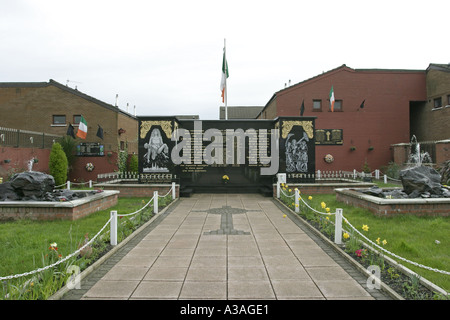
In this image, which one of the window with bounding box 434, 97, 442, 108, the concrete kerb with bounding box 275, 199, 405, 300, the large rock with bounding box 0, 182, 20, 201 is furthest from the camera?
the window with bounding box 434, 97, 442, 108

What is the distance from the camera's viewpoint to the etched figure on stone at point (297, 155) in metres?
16.4

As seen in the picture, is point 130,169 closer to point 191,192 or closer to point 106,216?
point 191,192

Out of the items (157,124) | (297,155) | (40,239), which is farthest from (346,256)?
(157,124)

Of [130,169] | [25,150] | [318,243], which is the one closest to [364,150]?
[130,169]

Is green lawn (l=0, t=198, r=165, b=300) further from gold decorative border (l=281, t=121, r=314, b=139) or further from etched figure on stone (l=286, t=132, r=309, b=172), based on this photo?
gold decorative border (l=281, t=121, r=314, b=139)

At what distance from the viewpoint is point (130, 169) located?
78.4 ft

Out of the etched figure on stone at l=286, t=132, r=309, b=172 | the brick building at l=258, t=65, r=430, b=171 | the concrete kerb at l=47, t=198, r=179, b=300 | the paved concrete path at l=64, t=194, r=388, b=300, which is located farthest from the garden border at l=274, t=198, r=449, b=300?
the brick building at l=258, t=65, r=430, b=171

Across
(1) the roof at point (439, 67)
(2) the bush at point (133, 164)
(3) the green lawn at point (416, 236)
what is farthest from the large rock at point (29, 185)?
(1) the roof at point (439, 67)

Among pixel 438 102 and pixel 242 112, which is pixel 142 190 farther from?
pixel 242 112

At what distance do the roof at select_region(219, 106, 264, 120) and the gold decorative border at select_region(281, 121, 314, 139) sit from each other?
32.6 meters

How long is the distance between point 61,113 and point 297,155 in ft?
55.6

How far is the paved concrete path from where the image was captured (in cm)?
457

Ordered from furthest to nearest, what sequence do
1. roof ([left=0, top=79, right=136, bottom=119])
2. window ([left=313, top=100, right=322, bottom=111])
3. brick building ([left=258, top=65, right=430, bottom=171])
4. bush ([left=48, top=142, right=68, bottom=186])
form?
window ([left=313, top=100, right=322, bottom=111]) < brick building ([left=258, top=65, right=430, bottom=171]) < roof ([left=0, top=79, right=136, bottom=119]) < bush ([left=48, top=142, right=68, bottom=186])

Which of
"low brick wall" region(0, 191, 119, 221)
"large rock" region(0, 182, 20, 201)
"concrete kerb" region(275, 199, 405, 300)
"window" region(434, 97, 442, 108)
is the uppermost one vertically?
"window" region(434, 97, 442, 108)
